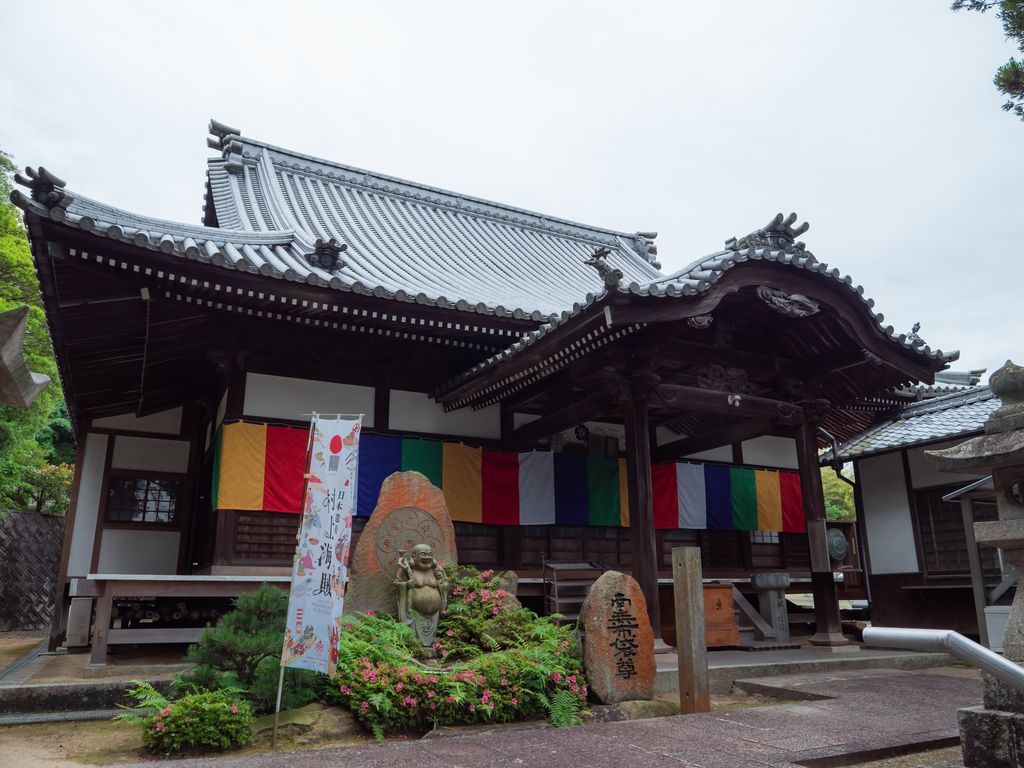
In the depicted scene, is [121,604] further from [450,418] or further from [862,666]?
[862,666]

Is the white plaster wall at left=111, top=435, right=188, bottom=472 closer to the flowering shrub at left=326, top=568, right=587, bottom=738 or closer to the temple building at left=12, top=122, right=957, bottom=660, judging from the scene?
the temple building at left=12, top=122, right=957, bottom=660

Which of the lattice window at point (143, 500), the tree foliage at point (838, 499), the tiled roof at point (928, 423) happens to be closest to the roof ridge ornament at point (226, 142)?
the lattice window at point (143, 500)

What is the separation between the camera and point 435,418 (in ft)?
→ 34.0

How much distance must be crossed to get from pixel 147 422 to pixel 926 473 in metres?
13.0

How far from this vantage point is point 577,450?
37.3 ft

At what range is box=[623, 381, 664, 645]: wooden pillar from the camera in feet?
26.8

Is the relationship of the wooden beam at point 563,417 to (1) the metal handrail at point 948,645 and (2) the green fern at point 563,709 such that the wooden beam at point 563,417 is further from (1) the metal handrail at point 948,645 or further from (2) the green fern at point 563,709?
(1) the metal handrail at point 948,645

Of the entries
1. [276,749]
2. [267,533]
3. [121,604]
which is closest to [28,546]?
[121,604]

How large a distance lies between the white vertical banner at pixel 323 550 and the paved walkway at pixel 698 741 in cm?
83

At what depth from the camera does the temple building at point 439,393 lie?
7.89 meters

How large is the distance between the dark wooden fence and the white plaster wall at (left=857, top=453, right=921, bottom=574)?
17.9m

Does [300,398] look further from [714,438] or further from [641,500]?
[714,438]

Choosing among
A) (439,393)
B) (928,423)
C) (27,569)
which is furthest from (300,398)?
(27,569)

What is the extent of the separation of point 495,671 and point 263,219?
373 inches
